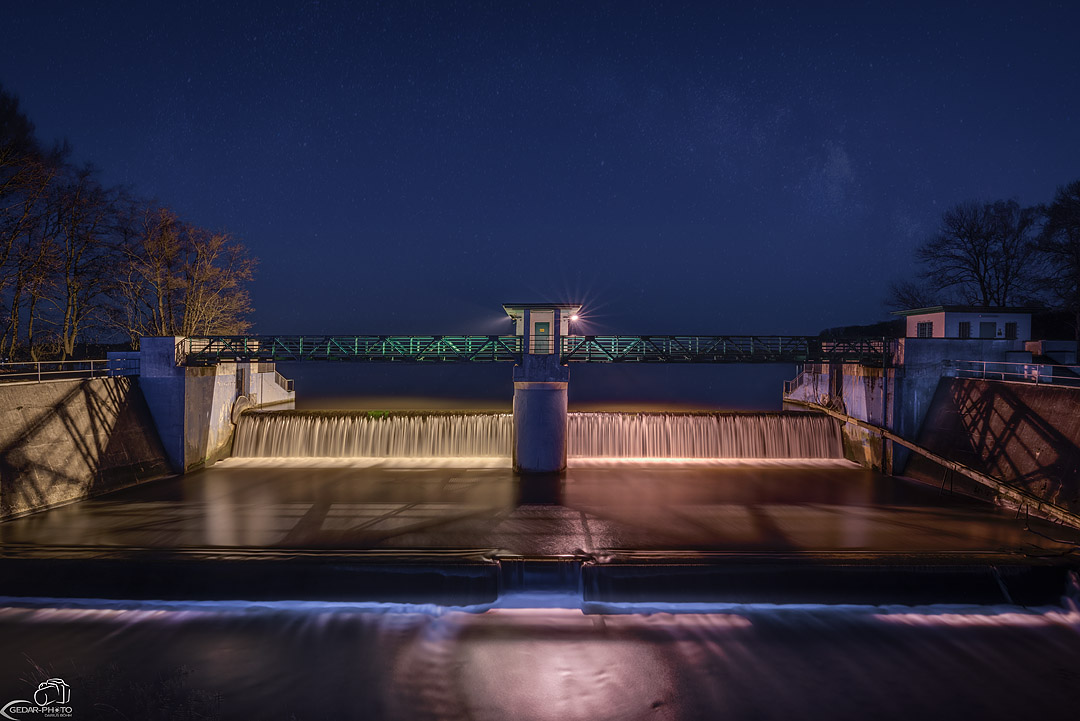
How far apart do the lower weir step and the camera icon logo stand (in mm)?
2589

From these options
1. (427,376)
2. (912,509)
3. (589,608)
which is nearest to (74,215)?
(589,608)

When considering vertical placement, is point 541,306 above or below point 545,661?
above

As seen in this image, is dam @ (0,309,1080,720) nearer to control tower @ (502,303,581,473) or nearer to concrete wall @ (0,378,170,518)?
concrete wall @ (0,378,170,518)

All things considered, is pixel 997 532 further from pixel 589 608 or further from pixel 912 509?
pixel 589 608

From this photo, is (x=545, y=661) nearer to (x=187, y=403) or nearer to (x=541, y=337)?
(x=541, y=337)

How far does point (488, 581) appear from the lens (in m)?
11.6

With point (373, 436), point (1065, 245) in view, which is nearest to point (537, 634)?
point (373, 436)

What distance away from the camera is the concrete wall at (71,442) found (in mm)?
14953

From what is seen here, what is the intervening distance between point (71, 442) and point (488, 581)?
14.9m

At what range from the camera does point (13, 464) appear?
1486 centimetres

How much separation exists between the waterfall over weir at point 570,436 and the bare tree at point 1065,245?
57.1 ft

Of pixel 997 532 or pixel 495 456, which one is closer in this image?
pixel 997 532

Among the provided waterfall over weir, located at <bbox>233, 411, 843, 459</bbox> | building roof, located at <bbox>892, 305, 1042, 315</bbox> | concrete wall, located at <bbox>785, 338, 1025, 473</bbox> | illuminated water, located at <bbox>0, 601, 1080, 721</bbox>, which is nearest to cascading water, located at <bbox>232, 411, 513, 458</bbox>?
waterfall over weir, located at <bbox>233, 411, 843, 459</bbox>

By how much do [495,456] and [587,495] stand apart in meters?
6.62
